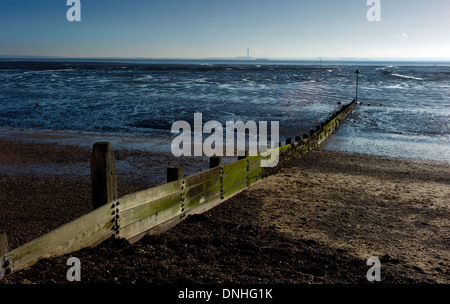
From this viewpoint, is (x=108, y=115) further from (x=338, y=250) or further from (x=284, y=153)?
(x=338, y=250)

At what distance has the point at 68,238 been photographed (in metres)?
4.57

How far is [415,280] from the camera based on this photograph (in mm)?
5117

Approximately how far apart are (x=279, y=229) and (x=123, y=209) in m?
3.06

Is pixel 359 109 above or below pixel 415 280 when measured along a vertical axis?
above

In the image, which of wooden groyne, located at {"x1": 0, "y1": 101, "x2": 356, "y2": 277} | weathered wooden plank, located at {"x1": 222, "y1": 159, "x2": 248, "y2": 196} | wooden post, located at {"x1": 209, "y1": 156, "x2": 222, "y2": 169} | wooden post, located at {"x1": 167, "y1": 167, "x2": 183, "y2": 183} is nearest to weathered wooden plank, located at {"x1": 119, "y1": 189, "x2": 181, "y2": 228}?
wooden groyne, located at {"x1": 0, "y1": 101, "x2": 356, "y2": 277}

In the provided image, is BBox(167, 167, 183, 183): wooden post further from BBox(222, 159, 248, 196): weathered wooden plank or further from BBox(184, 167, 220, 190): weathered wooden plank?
BBox(222, 159, 248, 196): weathered wooden plank

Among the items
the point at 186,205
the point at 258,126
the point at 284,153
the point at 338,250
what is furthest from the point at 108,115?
the point at 338,250

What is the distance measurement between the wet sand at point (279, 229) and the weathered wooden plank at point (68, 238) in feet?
0.36

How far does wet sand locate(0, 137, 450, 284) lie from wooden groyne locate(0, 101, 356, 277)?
0.47 feet

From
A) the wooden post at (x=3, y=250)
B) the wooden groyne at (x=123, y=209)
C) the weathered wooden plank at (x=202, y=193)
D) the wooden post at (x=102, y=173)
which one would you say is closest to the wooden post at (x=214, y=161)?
the wooden groyne at (x=123, y=209)

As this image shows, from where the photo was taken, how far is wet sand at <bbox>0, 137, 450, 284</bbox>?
482cm

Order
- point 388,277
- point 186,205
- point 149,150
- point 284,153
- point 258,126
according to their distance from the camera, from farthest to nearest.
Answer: point 258,126, point 149,150, point 284,153, point 186,205, point 388,277

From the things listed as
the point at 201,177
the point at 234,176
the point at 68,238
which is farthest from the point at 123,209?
the point at 234,176
